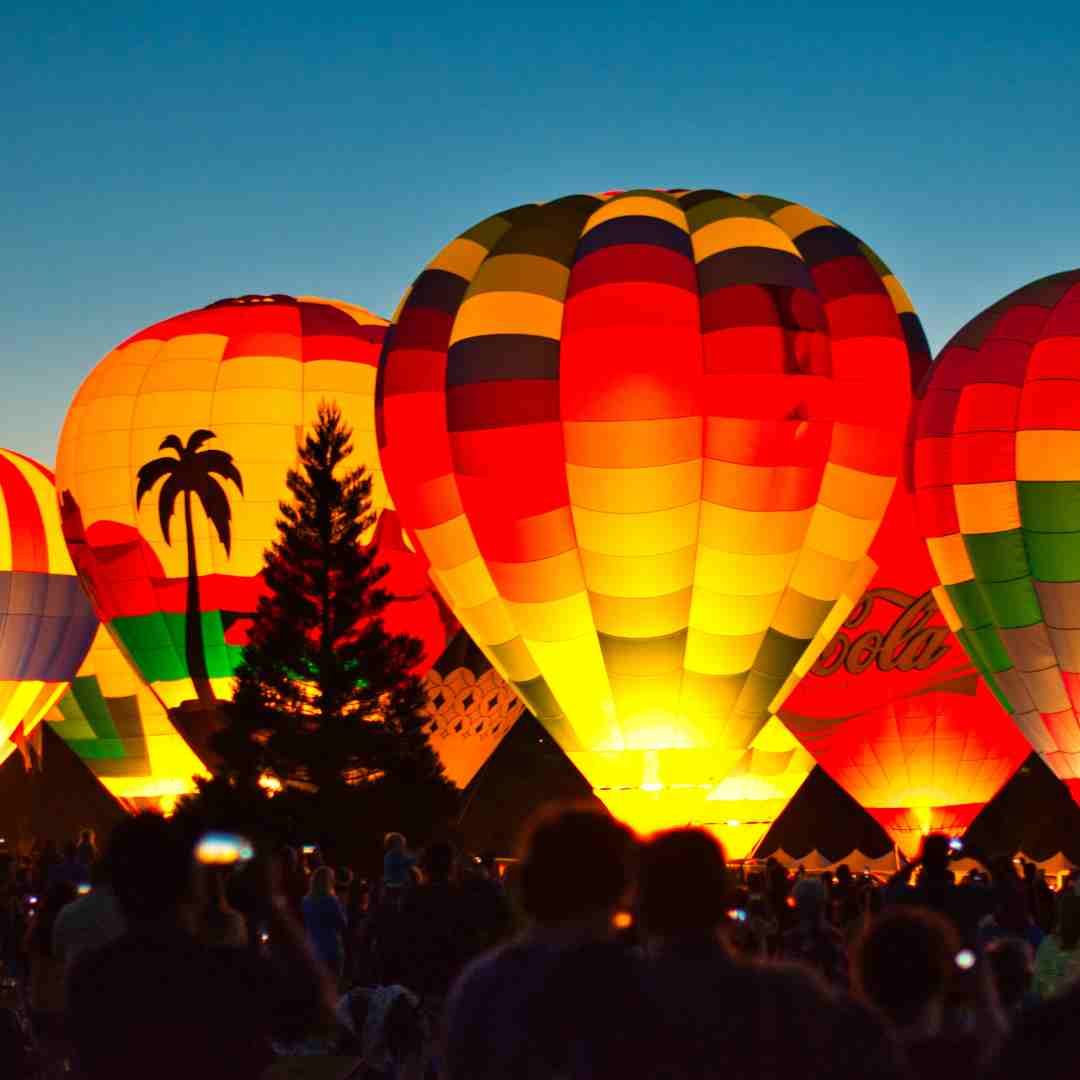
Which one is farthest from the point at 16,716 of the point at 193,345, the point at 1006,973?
the point at 1006,973

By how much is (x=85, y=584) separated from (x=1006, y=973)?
55.3ft

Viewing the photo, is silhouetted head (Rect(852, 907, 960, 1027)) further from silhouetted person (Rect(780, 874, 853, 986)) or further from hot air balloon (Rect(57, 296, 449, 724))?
hot air balloon (Rect(57, 296, 449, 724))

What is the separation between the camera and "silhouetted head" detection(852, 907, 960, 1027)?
2582mm

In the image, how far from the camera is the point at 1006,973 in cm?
335

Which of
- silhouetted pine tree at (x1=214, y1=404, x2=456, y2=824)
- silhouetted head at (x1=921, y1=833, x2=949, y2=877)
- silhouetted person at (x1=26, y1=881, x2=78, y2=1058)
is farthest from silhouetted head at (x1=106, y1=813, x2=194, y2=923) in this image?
silhouetted pine tree at (x1=214, y1=404, x2=456, y2=824)

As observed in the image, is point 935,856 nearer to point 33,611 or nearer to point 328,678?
point 328,678

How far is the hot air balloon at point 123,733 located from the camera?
72.0 ft

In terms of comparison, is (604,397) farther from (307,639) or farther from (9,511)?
(9,511)

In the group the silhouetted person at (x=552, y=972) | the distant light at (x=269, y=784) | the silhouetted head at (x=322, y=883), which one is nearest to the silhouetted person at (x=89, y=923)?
the silhouetted person at (x=552, y=972)

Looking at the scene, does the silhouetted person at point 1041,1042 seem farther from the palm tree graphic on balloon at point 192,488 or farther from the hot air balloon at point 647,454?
the palm tree graphic on balloon at point 192,488

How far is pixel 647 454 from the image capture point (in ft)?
45.0

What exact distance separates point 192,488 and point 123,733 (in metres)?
5.18

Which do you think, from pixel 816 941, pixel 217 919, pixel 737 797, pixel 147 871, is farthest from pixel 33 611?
pixel 147 871

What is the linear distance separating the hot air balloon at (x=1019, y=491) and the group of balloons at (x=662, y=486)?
2 centimetres
